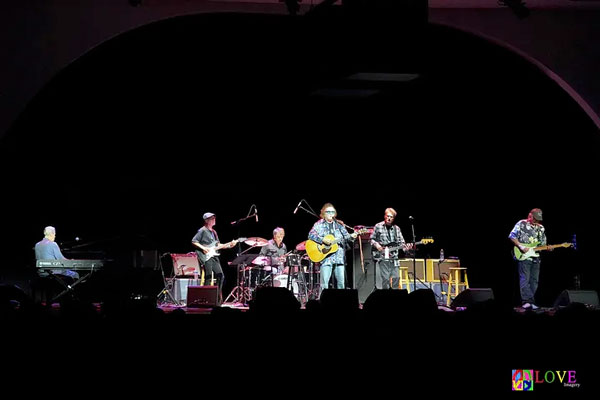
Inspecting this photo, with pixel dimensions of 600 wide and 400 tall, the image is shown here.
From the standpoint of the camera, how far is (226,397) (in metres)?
2.84

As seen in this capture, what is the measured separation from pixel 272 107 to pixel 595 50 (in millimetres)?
5578

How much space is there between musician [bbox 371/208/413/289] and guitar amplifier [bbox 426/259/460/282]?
1.69 m

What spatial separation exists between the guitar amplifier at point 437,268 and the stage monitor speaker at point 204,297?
498 centimetres

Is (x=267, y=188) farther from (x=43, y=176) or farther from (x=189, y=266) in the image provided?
(x=43, y=176)

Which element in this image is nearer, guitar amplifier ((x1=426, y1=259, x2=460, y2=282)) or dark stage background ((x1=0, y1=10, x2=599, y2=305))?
dark stage background ((x1=0, y1=10, x2=599, y2=305))

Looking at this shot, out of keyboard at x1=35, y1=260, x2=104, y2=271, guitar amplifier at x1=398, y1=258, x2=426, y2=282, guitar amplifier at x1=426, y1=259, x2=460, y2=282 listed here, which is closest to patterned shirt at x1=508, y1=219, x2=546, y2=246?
guitar amplifier at x1=426, y1=259, x2=460, y2=282

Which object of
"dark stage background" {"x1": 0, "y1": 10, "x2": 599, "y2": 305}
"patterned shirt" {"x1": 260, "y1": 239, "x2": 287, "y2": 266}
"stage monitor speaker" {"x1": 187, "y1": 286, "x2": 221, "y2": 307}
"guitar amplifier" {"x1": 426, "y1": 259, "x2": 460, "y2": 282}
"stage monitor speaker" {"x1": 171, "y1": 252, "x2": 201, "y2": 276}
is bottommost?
"stage monitor speaker" {"x1": 187, "y1": 286, "x2": 221, "y2": 307}

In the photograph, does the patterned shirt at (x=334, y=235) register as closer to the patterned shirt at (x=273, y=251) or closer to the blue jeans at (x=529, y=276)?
the patterned shirt at (x=273, y=251)

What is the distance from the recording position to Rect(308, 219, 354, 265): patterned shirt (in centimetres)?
1068

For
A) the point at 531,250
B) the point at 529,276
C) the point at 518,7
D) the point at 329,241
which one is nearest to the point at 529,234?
the point at 531,250

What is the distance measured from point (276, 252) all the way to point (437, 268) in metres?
3.36

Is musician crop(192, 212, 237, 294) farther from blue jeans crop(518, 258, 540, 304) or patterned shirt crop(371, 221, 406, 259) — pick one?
Answer: blue jeans crop(518, 258, 540, 304)

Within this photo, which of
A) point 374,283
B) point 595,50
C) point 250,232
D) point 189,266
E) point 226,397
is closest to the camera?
point 226,397

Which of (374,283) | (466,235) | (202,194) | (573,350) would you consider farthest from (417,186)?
(573,350)
